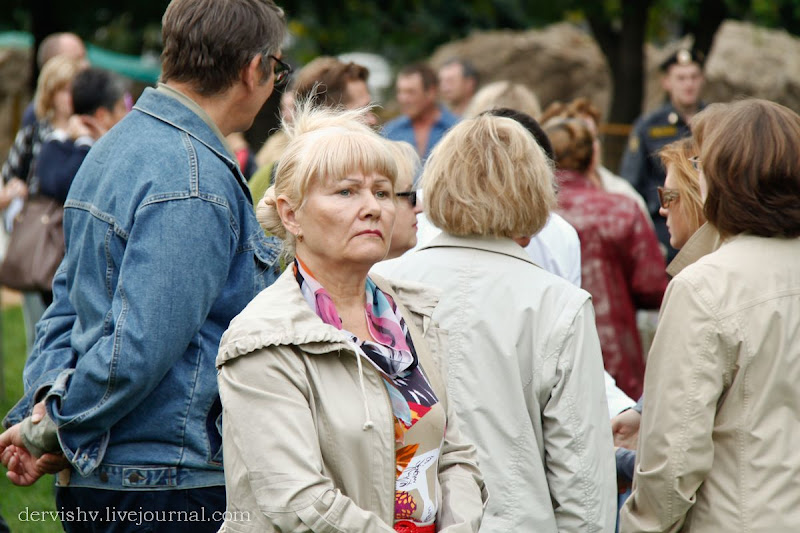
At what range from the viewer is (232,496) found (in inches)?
94.6

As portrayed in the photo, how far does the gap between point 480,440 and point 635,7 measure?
13.9 meters

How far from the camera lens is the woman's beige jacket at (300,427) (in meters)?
2.30

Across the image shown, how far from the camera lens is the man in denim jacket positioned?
2766 millimetres

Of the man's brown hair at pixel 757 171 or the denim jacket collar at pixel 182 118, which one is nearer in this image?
the man's brown hair at pixel 757 171

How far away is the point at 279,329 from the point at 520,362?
976 millimetres

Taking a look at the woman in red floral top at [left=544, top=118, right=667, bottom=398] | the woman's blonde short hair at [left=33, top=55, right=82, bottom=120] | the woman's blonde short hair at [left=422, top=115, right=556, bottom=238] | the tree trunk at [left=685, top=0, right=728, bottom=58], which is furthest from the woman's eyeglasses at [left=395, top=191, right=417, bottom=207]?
the tree trunk at [left=685, top=0, right=728, bottom=58]

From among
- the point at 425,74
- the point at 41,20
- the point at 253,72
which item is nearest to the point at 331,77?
the point at 253,72

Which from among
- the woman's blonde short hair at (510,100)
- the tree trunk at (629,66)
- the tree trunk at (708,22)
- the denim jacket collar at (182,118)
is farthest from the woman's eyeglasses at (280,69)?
the tree trunk at (629,66)

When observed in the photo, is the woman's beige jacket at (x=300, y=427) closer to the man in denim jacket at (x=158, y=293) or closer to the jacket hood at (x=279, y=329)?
the jacket hood at (x=279, y=329)

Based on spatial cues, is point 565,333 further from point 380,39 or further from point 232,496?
point 380,39

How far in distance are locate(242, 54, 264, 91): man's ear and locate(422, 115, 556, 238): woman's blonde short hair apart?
631 millimetres

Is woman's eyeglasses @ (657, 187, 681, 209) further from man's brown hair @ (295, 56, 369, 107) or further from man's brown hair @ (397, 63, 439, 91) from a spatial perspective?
man's brown hair @ (397, 63, 439, 91)

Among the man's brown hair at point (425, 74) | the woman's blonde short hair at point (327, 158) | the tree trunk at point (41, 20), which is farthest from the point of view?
the tree trunk at point (41, 20)

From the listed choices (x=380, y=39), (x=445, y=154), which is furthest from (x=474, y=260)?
(x=380, y=39)
